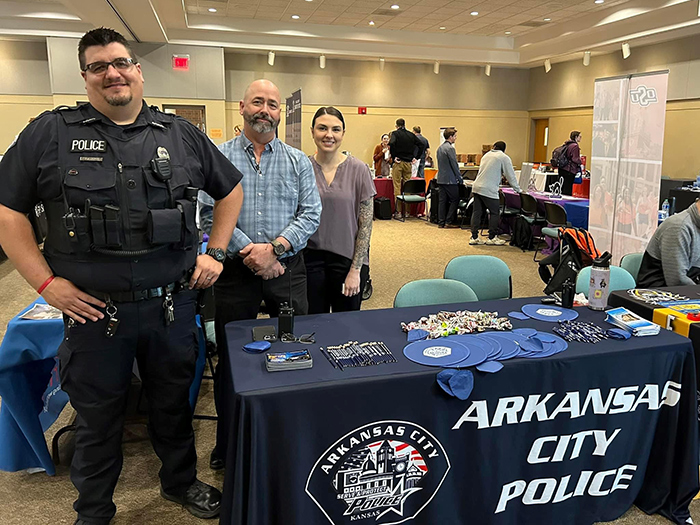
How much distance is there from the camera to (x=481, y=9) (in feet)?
31.1

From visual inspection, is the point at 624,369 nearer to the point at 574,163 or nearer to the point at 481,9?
the point at 574,163

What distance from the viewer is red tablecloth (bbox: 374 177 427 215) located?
10859 millimetres

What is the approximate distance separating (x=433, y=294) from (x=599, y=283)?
0.76 meters

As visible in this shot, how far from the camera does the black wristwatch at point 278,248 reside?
90.7 inches

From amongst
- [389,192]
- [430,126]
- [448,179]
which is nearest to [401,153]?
[389,192]

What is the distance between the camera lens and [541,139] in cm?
1504

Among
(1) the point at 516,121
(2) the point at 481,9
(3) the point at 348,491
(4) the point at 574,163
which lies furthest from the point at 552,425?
(1) the point at 516,121

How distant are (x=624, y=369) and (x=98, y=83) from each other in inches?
81.2

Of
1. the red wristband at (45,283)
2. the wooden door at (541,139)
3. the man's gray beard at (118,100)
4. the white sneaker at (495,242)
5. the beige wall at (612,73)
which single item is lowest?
the white sneaker at (495,242)

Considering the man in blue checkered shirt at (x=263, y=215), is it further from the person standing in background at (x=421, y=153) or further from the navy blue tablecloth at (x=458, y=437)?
the person standing in background at (x=421, y=153)

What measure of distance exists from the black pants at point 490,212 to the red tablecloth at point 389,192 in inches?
110

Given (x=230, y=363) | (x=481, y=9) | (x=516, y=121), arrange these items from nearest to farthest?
(x=230, y=363) < (x=481, y=9) < (x=516, y=121)

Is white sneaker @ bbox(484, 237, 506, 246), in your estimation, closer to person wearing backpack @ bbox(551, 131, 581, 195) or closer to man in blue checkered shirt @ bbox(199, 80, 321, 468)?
person wearing backpack @ bbox(551, 131, 581, 195)

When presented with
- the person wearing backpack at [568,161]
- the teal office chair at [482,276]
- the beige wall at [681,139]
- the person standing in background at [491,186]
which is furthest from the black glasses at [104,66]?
the beige wall at [681,139]
